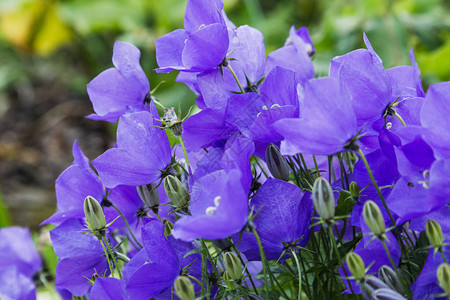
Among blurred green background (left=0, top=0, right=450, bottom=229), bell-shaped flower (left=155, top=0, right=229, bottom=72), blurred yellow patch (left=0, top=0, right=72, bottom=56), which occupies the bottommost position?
blurred green background (left=0, top=0, right=450, bottom=229)

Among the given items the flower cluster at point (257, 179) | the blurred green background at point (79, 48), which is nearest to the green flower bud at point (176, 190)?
the flower cluster at point (257, 179)

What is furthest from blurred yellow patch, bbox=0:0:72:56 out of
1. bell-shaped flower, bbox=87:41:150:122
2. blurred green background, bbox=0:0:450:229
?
bell-shaped flower, bbox=87:41:150:122

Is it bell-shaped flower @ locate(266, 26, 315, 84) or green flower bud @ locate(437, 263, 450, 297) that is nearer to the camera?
green flower bud @ locate(437, 263, 450, 297)

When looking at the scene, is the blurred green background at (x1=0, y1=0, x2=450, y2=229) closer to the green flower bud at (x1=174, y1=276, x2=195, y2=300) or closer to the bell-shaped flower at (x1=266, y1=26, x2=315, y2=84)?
the bell-shaped flower at (x1=266, y1=26, x2=315, y2=84)

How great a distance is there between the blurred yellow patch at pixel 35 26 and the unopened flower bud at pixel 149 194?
7.96 feet

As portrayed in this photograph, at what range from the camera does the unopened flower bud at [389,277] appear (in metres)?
0.34

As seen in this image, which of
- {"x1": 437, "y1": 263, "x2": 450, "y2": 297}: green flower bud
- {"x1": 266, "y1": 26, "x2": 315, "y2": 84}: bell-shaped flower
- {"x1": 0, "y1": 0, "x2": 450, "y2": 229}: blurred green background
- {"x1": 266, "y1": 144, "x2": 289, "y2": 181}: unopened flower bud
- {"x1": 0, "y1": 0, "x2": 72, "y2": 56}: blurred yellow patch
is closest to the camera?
{"x1": 437, "y1": 263, "x2": 450, "y2": 297}: green flower bud

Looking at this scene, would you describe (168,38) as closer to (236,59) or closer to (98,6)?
(236,59)

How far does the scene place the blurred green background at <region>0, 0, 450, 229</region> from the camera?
66.1 inches

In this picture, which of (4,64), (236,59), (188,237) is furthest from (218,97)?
(4,64)

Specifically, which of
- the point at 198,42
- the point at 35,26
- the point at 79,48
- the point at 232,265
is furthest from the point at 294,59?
the point at 79,48

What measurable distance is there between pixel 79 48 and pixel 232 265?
111 inches

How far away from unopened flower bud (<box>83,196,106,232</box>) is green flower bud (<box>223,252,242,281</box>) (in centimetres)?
10

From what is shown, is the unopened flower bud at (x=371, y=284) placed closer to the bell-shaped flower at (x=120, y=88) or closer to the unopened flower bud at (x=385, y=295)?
the unopened flower bud at (x=385, y=295)
